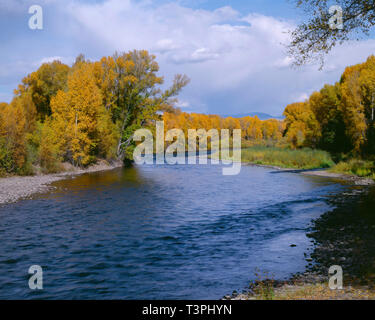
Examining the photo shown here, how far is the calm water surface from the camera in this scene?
9031 mm

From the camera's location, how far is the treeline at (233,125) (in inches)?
5026

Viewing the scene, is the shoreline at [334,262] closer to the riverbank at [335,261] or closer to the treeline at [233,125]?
the riverbank at [335,261]

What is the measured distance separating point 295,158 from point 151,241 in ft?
119

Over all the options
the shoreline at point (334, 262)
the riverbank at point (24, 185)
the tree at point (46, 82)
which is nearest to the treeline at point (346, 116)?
the shoreline at point (334, 262)

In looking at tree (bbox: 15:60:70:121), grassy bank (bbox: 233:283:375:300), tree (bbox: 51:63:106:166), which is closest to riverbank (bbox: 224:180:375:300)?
grassy bank (bbox: 233:283:375:300)

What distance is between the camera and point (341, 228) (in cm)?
1420

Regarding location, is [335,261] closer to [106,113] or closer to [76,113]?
[76,113]

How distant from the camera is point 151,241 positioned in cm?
1316

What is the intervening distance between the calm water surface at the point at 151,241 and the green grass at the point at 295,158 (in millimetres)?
19399

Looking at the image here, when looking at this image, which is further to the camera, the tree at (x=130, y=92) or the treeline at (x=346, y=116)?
the tree at (x=130, y=92)

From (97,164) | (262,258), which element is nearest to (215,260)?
(262,258)
